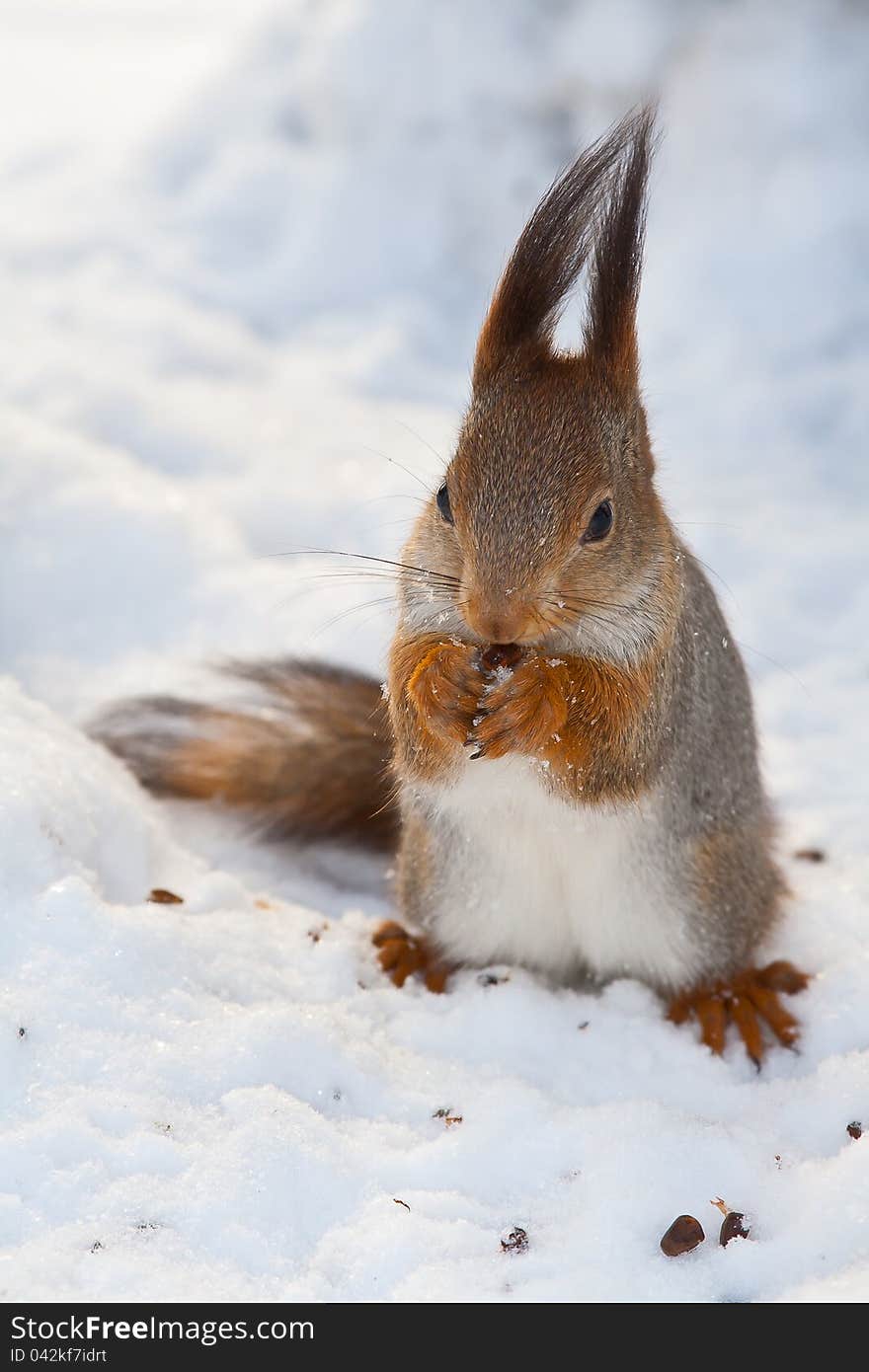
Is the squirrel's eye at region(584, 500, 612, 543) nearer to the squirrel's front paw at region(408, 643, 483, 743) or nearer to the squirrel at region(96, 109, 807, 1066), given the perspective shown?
the squirrel at region(96, 109, 807, 1066)

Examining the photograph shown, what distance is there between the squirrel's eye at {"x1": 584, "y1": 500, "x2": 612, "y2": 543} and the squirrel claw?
0.77 m

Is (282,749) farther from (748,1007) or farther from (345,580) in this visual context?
(748,1007)

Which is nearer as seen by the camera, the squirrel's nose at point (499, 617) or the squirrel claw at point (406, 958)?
the squirrel's nose at point (499, 617)

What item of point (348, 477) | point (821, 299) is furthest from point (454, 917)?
point (821, 299)

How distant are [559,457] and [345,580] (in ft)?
4.74

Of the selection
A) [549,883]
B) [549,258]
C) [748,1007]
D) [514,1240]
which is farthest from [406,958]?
[549,258]

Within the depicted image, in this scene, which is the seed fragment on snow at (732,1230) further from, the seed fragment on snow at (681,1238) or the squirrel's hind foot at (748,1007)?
the squirrel's hind foot at (748,1007)

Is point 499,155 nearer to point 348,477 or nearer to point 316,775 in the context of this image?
point 348,477

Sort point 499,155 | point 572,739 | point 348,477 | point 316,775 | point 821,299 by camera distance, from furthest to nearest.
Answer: point 499,155 < point 821,299 < point 348,477 < point 316,775 < point 572,739

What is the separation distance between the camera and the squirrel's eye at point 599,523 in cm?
178

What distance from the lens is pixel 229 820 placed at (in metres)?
2.53

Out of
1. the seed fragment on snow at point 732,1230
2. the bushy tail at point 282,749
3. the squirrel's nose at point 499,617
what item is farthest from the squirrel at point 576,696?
the seed fragment on snow at point 732,1230

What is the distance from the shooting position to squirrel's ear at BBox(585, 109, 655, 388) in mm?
1804
